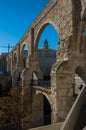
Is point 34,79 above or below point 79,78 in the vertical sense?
below

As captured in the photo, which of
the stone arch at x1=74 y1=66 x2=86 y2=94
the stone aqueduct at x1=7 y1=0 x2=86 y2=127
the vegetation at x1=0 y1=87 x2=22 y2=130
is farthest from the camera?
the vegetation at x1=0 y1=87 x2=22 y2=130

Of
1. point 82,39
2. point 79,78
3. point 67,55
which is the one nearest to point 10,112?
point 79,78

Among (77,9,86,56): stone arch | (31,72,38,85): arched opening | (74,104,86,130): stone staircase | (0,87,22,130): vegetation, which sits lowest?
(0,87,22,130): vegetation

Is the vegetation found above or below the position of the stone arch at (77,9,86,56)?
below

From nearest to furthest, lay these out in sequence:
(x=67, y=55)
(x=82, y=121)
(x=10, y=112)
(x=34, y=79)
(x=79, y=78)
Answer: (x=82, y=121) → (x=67, y=55) → (x=79, y=78) → (x=10, y=112) → (x=34, y=79)

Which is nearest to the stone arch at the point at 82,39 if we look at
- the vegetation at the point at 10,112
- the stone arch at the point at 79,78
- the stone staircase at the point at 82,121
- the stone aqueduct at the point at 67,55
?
the stone aqueduct at the point at 67,55

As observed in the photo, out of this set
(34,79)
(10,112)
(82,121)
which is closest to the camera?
(82,121)

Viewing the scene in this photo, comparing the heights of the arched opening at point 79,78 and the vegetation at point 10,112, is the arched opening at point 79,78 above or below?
above

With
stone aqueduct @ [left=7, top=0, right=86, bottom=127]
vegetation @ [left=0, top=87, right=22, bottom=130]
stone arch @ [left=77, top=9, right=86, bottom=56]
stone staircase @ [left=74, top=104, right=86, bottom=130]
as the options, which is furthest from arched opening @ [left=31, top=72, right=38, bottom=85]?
stone staircase @ [left=74, top=104, right=86, bottom=130]

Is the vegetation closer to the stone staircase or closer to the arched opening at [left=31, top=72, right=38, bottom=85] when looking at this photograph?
the arched opening at [left=31, top=72, right=38, bottom=85]

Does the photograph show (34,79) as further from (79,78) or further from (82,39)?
(82,39)

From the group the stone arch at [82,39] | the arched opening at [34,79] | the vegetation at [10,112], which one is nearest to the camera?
the stone arch at [82,39]

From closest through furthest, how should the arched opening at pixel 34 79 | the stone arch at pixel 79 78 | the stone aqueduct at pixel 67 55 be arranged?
the stone aqueduct at pixel 67 55 < the stone arch at pixel 79 78 < the arched opening at pixel 34 79

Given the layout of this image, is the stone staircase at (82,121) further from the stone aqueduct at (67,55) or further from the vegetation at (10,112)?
the vegetation at (10,112)
